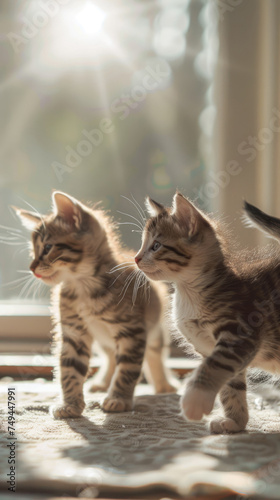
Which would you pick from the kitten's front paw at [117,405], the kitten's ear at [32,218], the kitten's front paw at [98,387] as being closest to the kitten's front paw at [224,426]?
the kitten's front paw at [117,405]

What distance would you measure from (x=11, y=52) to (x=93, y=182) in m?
0.50

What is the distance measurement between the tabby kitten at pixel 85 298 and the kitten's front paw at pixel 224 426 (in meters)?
0.23

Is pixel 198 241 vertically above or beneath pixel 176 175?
beneath

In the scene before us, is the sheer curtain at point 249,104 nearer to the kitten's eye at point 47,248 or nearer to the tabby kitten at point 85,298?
the tabby kitten at point 85,298

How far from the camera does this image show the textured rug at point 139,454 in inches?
25.2

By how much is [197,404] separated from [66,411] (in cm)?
35

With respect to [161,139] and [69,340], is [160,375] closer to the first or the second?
[69,340]

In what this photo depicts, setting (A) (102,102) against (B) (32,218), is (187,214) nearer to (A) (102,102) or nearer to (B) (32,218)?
(B) (32,218)

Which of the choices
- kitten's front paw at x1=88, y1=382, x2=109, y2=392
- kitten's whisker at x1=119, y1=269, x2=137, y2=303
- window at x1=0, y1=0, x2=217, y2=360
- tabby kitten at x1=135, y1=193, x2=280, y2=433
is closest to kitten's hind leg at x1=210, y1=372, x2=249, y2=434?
tabby kitten at x1=135, y1=193, x2=280, y2=433

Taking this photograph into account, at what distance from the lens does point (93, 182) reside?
1701 mm

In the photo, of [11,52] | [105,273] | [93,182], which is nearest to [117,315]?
[105,273]

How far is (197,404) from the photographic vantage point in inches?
32.3

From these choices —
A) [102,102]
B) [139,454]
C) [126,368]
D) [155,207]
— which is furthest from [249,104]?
[139,454]

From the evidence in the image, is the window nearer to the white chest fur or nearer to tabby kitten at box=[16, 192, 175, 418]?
tabby kitten at box=[16, 192, 175, 418]
